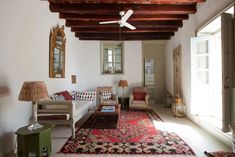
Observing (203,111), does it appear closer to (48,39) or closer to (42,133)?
(42,133)

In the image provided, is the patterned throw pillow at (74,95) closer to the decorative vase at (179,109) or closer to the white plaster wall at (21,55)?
the white plaster wall at (21,55)

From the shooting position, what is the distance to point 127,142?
336 centimetres

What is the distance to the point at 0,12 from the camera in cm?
264

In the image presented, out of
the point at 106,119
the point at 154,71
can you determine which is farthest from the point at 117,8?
the point at 154,71

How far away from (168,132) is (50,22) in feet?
12.6

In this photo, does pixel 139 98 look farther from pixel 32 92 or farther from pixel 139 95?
pixel 32 92

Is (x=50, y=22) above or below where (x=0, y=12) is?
above

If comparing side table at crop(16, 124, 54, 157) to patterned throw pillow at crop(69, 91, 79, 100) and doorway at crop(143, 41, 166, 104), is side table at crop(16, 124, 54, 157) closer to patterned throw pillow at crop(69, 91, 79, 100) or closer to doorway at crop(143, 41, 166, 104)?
patterned throw pillow at crop(69, 91, 79, 100)

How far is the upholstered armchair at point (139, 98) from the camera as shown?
6.79 m

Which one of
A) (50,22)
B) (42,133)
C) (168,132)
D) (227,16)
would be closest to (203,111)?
(168,132)

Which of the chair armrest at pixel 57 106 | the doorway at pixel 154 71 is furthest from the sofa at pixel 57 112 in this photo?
the doorway at pixel 154 71

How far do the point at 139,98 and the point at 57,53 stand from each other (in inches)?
144

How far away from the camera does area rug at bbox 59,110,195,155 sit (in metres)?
2.98

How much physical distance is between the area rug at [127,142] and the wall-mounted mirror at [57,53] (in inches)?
64.6
